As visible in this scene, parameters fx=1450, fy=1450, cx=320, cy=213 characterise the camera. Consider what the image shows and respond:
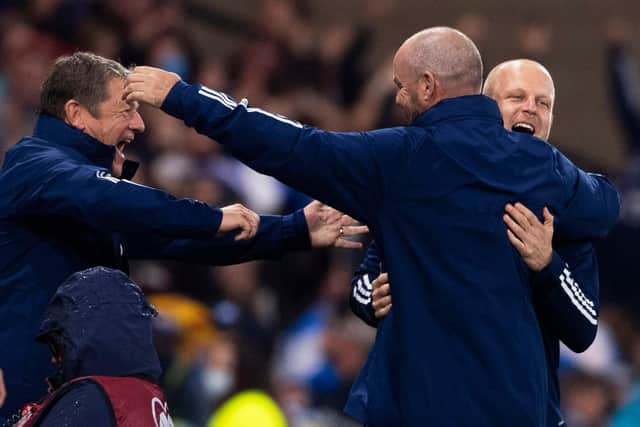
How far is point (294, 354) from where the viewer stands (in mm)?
8352

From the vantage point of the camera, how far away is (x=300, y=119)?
9281 millimetres

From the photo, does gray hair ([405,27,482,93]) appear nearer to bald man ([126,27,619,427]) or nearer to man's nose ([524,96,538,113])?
bald man ([126,27,619,427])


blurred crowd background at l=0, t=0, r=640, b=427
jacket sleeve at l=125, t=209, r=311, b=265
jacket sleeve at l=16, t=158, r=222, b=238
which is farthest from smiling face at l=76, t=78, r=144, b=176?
blurred crowd background at l=0, t=0, r=640, b=427

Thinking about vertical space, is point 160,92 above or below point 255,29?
above

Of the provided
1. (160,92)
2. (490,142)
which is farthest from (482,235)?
(160,92)

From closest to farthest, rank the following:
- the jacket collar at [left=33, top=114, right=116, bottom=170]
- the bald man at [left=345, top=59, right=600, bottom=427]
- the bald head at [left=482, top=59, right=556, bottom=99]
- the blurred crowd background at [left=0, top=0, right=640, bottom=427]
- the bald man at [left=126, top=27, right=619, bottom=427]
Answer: the bald man at [left=126, top=27, right=619, bottom=427] → the bald man at [left=345, top=59, right=600, bottom=427] → the jacket collar at [left=33, top=114, right=116, bottom=170] → the bald head at [left=482, top=59, right=556, bottom=99] → the blurred crowd background at [left=0, top=0, right=640, bottom=427]

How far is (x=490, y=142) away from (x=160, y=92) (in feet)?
3.04

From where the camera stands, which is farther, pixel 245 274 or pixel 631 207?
pixel 631 207

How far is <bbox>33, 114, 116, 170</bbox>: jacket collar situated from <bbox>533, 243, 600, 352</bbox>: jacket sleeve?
53.3 inches

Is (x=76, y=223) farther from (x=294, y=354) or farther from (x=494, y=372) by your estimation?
(x=294, y=354)

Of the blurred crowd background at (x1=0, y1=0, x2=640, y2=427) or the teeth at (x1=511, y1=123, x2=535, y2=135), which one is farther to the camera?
the blurred crowd background at (x1=0, y1=0, x2=640, y2=427)

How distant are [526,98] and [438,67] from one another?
48 centimetres

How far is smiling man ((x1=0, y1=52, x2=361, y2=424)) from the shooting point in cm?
407

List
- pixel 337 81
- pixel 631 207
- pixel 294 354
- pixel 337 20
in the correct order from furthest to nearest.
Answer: pixel 337 20
pixel 337 81
pixel 631 207
pixel 294 354
